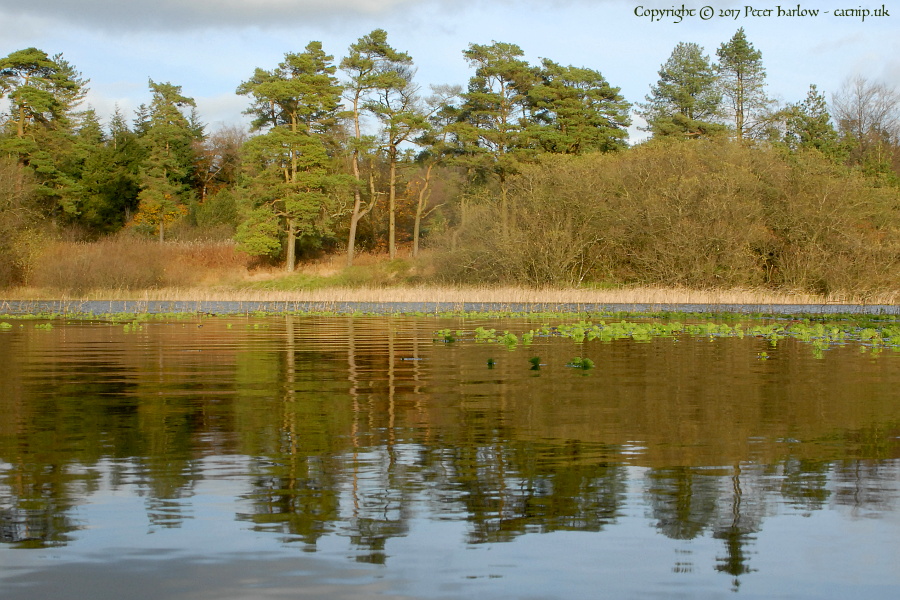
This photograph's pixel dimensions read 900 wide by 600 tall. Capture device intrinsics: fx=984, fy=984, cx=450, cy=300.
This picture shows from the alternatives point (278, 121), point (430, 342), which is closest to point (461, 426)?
point (430, 342)

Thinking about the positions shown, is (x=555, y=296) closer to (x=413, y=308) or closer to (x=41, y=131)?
(x=413, y=308)

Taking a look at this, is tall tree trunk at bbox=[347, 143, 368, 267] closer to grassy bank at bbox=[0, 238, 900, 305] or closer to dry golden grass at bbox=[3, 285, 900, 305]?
grassy bank at bbox=[0, 238, 900, 305]

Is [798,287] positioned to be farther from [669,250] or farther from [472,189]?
[472,189]

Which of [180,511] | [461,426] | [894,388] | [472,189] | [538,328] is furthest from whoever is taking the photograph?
[472,189]

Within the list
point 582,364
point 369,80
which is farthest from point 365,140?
point 582,364

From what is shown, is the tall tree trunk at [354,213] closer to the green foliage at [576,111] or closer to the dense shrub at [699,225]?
the green foliage at [576,111]

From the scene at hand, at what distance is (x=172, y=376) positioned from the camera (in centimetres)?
1388

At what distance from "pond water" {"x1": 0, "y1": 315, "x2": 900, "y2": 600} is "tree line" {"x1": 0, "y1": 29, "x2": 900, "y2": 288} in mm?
42487

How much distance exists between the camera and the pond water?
5000 mm

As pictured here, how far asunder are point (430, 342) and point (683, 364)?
6457 mm

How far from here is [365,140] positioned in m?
62.8

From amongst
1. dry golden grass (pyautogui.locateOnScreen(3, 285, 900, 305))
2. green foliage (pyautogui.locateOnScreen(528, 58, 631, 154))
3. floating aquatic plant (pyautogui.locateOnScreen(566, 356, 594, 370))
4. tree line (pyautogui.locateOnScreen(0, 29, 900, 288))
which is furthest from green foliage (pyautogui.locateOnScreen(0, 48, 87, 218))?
floating aquatic plant (pyautogui.locateOnScreen(566, 356, 594, 370))

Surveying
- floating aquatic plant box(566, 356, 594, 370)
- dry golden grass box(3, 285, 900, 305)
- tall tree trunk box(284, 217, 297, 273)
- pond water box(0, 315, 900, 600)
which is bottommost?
pond water box(0, 315, 900, 600)

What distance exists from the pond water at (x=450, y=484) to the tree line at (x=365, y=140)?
4249cm
